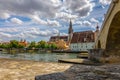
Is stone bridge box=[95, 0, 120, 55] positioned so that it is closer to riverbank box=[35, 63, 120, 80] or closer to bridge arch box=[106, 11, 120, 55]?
bridge arch box=[106, 11, 120, 55]

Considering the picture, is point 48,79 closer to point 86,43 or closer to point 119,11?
point 119,11

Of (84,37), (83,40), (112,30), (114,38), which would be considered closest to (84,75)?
(112,30)

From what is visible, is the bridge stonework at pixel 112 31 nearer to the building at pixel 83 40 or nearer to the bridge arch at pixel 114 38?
the bridge arch at pixel 114 38

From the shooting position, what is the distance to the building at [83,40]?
104 m

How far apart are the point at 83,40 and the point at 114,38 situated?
87.9m

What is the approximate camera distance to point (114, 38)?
19.7 meters

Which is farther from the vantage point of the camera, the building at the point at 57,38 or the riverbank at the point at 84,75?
the building at the point at 57,38

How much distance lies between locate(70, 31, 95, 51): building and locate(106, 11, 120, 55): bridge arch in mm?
84014

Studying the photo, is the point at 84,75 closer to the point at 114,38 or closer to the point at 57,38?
the point at 114,38

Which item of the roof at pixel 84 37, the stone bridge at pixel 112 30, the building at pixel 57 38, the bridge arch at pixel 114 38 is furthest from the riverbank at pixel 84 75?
the building at pixel 57 38

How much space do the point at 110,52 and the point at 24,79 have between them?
44.9ft

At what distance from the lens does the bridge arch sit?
1799 centimetres

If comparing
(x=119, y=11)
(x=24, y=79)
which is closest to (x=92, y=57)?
(x=119, y=11)

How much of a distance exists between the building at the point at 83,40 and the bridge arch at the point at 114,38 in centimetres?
8401
